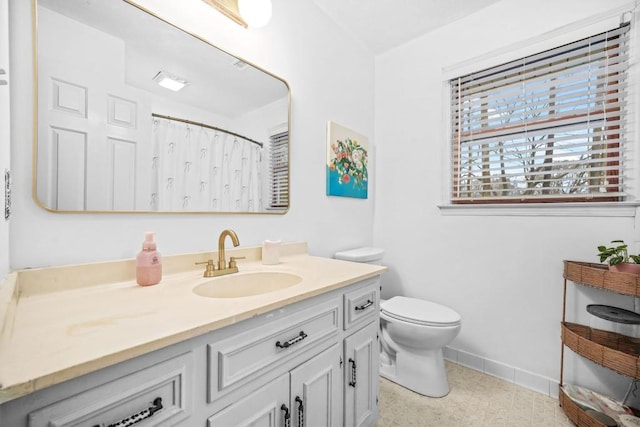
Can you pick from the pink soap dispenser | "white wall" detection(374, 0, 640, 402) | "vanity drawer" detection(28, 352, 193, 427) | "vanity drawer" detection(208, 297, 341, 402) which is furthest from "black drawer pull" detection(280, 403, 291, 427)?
"white wall" detection(374, 0, 640, 402)

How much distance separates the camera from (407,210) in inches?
87.5

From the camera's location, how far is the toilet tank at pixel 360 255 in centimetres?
192

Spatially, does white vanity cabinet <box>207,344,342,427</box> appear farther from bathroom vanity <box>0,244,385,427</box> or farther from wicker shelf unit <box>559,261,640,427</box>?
wicker shelf unit <box>559,261,640,427</box>

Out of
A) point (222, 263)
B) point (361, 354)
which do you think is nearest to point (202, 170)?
point (222, 263)

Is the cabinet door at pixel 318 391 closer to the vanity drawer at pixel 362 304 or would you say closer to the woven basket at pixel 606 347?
the vanity drawer at pixel 362 304

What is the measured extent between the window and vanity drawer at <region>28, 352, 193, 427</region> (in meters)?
1.96

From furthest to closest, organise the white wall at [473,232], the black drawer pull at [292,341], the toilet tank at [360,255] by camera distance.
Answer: the toilet tank at [360,255] → the white wall at [473,232] → the black drawer pull at [292,341]

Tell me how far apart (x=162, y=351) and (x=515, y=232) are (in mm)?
1978

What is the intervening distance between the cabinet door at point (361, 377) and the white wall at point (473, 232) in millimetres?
998

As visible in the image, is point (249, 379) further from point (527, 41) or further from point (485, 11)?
point (485, 11)

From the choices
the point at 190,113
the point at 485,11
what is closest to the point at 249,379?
the point at 190,113

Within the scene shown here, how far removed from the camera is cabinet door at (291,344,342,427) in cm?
90

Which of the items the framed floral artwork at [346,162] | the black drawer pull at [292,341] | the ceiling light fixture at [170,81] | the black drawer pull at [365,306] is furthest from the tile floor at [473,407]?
the ceiling light fixture at [170,81]

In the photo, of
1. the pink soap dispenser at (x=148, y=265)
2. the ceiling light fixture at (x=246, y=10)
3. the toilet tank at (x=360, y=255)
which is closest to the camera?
the pink soap dispenser at (x=148, y=265)
